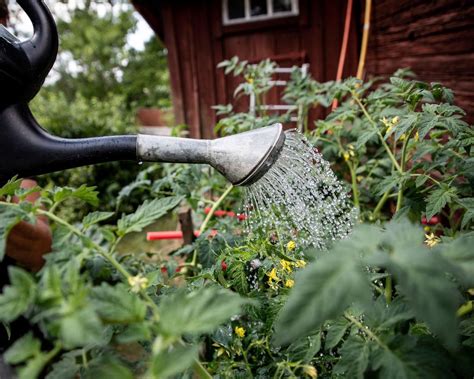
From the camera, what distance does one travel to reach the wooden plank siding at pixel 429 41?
1.61 metres

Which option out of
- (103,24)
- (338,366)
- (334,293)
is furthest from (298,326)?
(103,24)

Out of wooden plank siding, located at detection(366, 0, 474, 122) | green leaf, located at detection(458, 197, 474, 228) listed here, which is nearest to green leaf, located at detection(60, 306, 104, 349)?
green leaf, located at detection(458, 197, 474, 228)

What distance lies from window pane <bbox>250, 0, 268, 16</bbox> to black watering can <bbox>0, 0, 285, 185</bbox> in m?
3.67

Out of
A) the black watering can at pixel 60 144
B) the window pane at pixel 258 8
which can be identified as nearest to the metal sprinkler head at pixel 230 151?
the black watering can at pixel 60 144

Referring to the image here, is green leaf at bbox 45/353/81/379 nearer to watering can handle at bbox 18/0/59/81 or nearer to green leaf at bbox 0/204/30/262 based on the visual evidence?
green leaf at bbox 0/204/30/262

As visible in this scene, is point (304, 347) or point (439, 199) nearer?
point (304, 347)

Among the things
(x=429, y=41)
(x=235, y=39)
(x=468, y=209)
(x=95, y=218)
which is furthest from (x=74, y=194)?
(x=235, y=39)

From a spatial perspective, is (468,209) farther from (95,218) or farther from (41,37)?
(41,37)

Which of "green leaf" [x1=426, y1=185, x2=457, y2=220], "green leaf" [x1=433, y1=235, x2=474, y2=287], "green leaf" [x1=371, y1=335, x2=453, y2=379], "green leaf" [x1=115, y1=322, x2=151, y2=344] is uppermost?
"green leaf" [x1=433, y1=235, x2=474, y2=287]

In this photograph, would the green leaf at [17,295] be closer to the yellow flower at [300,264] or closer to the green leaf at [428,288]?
the green leaf at [428,288]

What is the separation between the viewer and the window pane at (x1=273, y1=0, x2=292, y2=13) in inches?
155

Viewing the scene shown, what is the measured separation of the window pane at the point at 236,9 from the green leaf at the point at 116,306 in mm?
4183

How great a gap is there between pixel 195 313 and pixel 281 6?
13.6 feet

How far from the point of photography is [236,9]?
4105 millimetres
